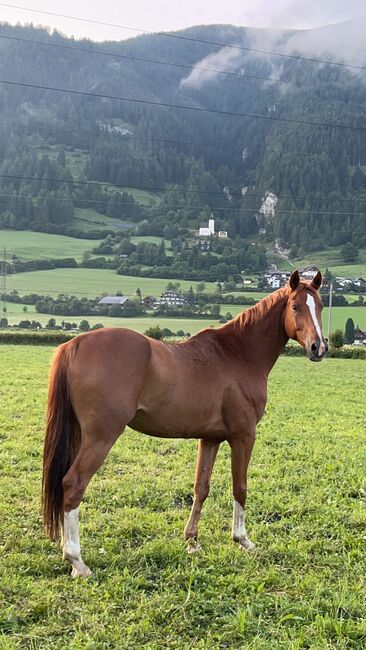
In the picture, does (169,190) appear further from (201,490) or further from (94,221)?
(201,490)

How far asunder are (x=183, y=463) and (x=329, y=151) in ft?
525

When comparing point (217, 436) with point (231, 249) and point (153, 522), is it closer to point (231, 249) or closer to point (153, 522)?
point (153, 522)

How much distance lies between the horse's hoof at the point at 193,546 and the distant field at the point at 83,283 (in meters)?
62.3

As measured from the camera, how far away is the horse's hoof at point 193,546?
178 inches

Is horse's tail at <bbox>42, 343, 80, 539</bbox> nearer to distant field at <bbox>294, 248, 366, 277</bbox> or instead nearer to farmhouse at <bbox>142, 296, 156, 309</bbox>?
farmhouse at <bbox>142, 296, 156, 309</bbox>

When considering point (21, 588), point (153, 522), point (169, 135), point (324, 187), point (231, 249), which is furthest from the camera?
point (169, 135)

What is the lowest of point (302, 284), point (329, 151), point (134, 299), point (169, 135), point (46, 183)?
point (134, 299)

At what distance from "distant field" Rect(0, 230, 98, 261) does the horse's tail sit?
83.6 meters

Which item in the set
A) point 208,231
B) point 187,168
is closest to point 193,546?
point 208,231

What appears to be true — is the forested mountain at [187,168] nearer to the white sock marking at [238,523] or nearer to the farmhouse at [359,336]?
the farmhouse at [359,336]

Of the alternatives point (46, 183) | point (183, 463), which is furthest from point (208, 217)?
point (183, 463)

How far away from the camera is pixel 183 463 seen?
24.3 ft

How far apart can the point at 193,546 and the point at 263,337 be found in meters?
2.07

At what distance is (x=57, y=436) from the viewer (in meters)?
4.23
